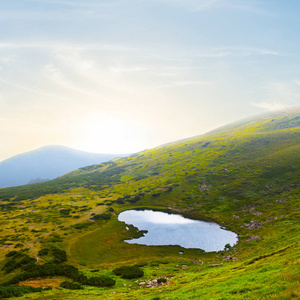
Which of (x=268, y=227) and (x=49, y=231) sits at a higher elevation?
(x=49, y=231)

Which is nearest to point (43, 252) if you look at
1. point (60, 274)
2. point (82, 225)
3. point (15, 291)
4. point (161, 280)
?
point (60, 274)

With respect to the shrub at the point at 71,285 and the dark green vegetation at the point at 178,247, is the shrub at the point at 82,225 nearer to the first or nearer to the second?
the dark green vegetation at the point at 178,247

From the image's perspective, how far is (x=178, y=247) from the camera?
190ft

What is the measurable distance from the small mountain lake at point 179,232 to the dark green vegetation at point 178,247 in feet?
13.7

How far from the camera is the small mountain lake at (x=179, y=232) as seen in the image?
59.0 metres

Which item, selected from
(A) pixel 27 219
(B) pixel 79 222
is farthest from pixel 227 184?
(A) pixel 27 219

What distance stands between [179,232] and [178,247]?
474 inches

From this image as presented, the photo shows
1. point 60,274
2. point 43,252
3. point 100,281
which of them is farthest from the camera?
point 43,252

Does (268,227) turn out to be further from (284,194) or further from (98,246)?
(98,246)

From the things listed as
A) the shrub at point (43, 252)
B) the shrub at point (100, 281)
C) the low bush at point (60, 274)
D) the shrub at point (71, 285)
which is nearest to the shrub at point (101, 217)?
the shrub at point (43, 252)

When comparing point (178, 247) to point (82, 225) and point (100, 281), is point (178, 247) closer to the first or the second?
point (100, 281)

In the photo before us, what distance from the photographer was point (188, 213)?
304 ft

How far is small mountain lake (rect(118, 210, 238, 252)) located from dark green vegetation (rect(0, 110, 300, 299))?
4163 millimetres

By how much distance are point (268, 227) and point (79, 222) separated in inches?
3084
